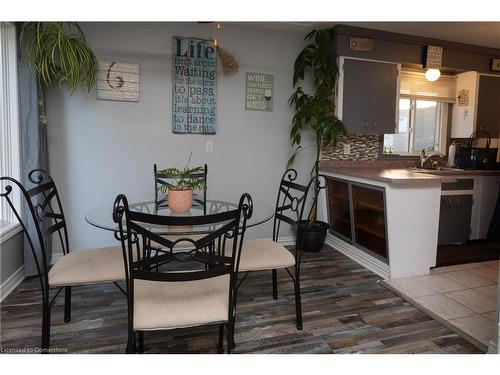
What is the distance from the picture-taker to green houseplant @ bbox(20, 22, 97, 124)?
2.42 m

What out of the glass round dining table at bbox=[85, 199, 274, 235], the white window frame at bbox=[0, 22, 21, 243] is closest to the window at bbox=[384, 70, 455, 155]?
the glass round dining table at bbox=[85, 199, 274, 235]

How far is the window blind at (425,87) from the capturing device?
409cm

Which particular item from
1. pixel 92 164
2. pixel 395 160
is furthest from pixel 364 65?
pixel 92 164

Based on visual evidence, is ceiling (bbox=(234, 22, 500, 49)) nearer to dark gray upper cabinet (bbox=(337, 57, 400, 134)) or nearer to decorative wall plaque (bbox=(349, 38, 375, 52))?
decorative wall plaque (bbox=(349, 38, 375, 52))

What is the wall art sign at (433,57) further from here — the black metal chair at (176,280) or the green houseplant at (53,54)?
the green houseplant at (53,54)

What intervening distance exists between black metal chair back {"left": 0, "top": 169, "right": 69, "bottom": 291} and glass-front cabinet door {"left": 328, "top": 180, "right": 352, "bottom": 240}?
2500 mm

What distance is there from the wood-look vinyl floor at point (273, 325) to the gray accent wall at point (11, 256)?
15cm

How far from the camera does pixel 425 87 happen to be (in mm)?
4180

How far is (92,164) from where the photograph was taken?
304 centimetres

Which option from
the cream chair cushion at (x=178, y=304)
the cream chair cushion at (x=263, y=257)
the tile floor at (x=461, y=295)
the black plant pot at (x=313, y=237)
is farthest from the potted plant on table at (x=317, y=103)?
the cream chair cushion at (x=178, y=304)

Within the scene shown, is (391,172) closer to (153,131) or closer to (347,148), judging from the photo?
(347,148)

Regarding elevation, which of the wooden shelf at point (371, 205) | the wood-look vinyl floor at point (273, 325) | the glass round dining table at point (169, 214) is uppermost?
the glass round dining table at point (169, 214)
